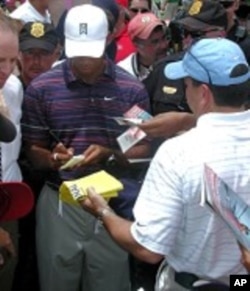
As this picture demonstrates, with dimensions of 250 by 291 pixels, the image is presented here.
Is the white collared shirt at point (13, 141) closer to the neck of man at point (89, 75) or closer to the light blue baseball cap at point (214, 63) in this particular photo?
the neck of man at point (89, 75)

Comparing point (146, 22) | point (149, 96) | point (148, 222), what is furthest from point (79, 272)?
point (146, 22)

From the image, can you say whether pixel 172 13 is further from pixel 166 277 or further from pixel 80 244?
pixel 166 277

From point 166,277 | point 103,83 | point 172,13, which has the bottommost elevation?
point 172,13

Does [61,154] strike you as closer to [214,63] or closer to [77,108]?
[77,108]

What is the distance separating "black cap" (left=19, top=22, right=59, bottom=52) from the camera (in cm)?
404

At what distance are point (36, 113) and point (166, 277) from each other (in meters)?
1.25

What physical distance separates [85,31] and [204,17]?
3.74 ft

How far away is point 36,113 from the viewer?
3516 mm

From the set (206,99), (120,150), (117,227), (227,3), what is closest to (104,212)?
(117,227)

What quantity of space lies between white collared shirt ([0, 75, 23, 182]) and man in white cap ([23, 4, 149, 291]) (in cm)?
6

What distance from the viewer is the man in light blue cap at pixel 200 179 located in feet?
7.79

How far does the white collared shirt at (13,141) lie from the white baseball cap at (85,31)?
33 cm

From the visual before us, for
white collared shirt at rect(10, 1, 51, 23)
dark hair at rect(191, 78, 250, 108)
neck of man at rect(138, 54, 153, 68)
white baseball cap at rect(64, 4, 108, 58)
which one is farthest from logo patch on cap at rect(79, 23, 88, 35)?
white collared shirt at rect(10, 1, 51, 23)

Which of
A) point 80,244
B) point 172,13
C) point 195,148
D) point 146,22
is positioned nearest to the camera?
point 195,148
